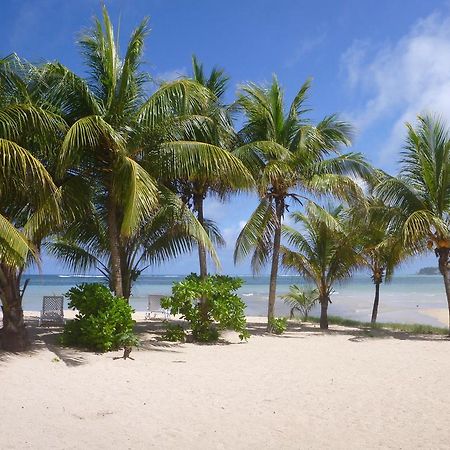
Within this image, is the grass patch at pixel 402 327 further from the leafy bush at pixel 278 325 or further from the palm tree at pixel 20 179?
the palm tree at pixel 20 179

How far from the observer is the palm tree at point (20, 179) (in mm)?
7746

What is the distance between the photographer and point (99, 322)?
930cm

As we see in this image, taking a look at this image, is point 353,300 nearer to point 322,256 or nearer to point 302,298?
point 302,298

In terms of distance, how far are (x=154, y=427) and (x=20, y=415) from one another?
1.45m

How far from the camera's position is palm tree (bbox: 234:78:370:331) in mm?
13023

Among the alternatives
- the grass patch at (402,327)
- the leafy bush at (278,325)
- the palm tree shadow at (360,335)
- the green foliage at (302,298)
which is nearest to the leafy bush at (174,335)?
the palm tree shadow at (360,335)

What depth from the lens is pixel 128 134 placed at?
10188 millimetres

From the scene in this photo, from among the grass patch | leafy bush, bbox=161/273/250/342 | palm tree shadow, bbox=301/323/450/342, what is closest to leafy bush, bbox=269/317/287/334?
palm tree shadow, bbox=301/323/450/342

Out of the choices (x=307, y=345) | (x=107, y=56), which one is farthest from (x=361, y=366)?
(x=107, y=56)

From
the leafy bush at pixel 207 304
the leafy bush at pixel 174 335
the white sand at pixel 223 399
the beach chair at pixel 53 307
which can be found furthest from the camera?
the beach chair at pixel 53 307

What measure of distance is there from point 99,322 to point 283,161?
614 centimetres

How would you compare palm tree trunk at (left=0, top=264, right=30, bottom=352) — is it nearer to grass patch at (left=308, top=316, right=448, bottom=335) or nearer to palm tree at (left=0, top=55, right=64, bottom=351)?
palm tree at (left=0, top=55, right=64, bottom=351)

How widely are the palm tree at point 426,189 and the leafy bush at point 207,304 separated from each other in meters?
4.83

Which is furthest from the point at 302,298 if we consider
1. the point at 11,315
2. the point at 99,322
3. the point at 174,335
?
the point at 11,315
